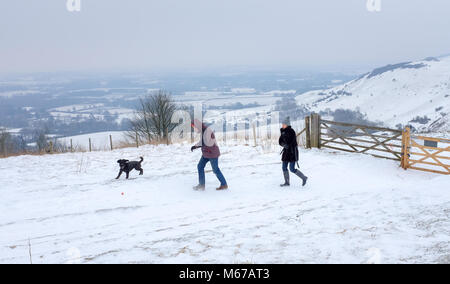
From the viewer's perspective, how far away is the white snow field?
16.8 ft

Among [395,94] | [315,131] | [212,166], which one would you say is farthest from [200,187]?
[395,94]

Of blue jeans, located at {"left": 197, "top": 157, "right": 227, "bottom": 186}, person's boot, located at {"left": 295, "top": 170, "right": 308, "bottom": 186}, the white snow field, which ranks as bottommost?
the white snow field

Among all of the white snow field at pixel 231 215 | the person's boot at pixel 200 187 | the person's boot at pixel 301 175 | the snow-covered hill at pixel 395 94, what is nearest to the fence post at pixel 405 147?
the white snow field at pixel 231 215

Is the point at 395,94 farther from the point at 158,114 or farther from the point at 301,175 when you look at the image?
the point at 301,175

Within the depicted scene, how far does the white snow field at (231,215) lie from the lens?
5.11 m

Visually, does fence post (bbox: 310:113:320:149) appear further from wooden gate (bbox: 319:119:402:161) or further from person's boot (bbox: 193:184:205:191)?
person's boot (bbox: 193:184:205:191)

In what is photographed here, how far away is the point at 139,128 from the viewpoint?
144ft

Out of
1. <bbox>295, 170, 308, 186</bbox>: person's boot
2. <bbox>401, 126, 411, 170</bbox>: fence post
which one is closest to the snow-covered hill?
<bbox>401, 126, 411, 170</bbox>: fence post

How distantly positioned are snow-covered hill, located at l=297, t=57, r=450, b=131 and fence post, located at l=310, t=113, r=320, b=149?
96.0 meters

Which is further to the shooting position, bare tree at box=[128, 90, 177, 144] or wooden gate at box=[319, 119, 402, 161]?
bare tree at box=[128, 90, 177, 144]

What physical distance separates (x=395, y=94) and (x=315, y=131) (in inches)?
6180

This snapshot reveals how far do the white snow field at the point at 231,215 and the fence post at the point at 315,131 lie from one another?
147cm
